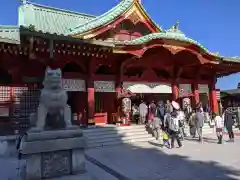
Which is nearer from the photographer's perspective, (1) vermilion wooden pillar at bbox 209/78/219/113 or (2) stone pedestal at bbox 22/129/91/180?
(2) stone pedestal at bbox 22/129/91/180

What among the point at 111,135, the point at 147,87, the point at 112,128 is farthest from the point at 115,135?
the point at 147,87

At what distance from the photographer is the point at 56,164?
549cm

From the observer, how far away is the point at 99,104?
15539 millimetres

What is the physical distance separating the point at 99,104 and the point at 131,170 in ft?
30.2

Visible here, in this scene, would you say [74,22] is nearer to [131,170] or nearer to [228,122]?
[228,122]

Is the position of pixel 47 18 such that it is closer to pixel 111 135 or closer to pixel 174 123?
pixel 111 135

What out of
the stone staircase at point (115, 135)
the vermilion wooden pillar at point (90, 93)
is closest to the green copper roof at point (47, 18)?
the vermilion wooden pillar at point (90, 93)

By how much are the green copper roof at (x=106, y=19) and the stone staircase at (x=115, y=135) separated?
18.7ft

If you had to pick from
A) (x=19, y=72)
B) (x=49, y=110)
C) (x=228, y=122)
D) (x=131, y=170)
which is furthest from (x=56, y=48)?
(x=228, y=122)

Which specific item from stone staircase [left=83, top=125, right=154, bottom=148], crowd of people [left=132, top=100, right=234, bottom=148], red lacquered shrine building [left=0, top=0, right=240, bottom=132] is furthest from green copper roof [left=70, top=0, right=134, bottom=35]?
stone staircase [left=83, top=125, right=154, bottom=148]

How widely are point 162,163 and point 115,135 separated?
4379 millimetres

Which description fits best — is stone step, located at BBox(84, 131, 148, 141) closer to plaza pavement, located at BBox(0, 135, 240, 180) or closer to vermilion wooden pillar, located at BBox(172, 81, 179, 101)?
plaza pavement, located at BBox(0, 135, 240, 180)

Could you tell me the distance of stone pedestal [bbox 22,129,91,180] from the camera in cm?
522

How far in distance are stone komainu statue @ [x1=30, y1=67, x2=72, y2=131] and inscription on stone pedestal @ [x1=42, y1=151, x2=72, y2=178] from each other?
2.10 ft
